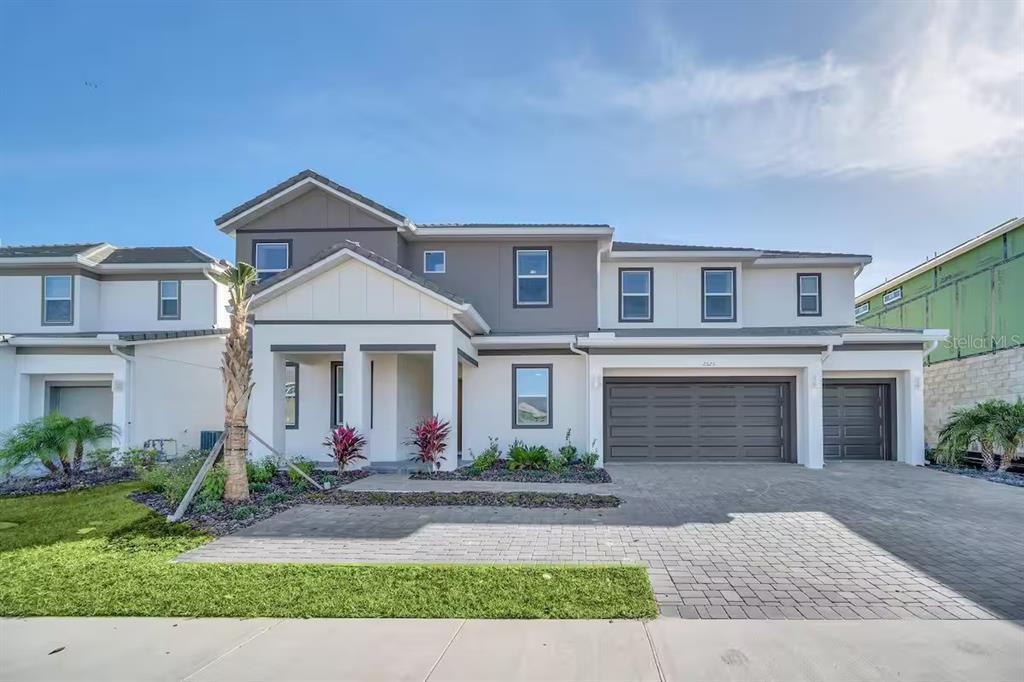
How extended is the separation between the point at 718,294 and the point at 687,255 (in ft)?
4.92

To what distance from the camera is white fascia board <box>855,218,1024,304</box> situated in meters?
15.1

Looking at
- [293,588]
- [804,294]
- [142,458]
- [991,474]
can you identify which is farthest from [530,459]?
[991,474]

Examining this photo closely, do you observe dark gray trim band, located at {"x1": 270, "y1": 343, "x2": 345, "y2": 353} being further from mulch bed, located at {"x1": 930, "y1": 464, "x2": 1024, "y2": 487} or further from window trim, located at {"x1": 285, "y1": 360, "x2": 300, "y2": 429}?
mulch bed, located at {"x1": 930, "y1": 464, "x2": 1024, "y2": 487}

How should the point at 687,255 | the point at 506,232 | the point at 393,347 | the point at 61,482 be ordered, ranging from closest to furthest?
1. the point at 61,482
2. the point at 393,347
3. the point at 506,232
4. the point at 687,255

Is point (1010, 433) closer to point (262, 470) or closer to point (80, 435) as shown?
point (262, 470)

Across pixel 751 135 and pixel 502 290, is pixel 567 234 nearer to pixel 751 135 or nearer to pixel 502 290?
pixel 502 290

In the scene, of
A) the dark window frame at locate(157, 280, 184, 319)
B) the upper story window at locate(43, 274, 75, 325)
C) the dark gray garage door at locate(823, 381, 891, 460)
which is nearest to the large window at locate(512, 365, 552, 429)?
the dark gray garage door at locate(823, 381, 891, 460)

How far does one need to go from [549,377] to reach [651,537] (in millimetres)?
7750

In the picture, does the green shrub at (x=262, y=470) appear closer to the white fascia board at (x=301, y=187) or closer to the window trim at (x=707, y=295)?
the white fascia board at (x=301, y=187)

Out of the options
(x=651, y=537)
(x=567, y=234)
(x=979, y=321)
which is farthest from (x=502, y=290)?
(x=979, y=321)

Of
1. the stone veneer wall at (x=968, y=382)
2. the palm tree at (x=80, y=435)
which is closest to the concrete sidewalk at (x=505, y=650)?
the palm tree at (x=80, y=435)

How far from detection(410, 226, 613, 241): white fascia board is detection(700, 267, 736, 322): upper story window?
3.59 meters

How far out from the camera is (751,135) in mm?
12984

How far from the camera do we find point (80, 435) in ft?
38.4
